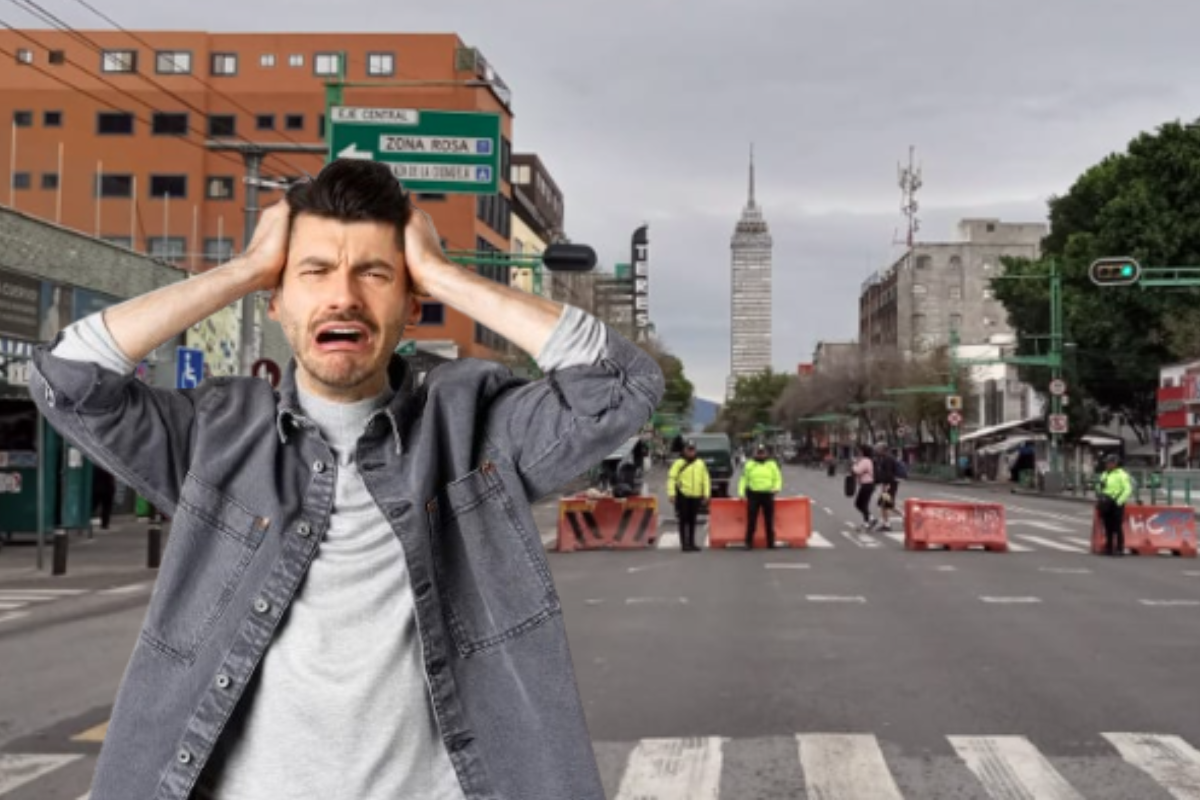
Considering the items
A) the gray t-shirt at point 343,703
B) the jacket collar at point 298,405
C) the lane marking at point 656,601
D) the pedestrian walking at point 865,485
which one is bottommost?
the lane marking at point 656,601

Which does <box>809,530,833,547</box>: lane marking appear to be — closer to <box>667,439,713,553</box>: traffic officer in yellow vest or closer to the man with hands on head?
<box>667,439,713,553</box>: traffic officer in yellow vest

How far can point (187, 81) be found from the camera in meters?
67.6

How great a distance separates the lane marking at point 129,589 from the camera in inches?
650

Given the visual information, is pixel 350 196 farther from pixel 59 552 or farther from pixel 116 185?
pixel 116 185

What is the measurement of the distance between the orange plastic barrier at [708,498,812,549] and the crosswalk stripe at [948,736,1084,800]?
17.3 meters

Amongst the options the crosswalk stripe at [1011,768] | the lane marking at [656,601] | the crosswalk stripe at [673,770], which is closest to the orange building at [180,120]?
the lane marking at [656,601]

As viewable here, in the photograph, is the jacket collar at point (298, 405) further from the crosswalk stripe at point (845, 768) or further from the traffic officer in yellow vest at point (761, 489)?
the traffic officer in yellow vest at point (761, 489)

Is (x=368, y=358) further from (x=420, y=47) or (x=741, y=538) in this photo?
(x=420, y=47)

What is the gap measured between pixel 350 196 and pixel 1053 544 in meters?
25.3

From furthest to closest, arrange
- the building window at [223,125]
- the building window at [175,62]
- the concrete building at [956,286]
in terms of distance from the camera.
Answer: the concrete building at [956,286] < the building window at [175,62] < the building window at [223,125]

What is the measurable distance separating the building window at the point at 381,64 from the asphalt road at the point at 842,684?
51.7 metres

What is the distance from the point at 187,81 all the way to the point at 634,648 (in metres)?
62.2

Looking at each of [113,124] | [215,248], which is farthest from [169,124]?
[215,248]

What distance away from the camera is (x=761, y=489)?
78.3ft
